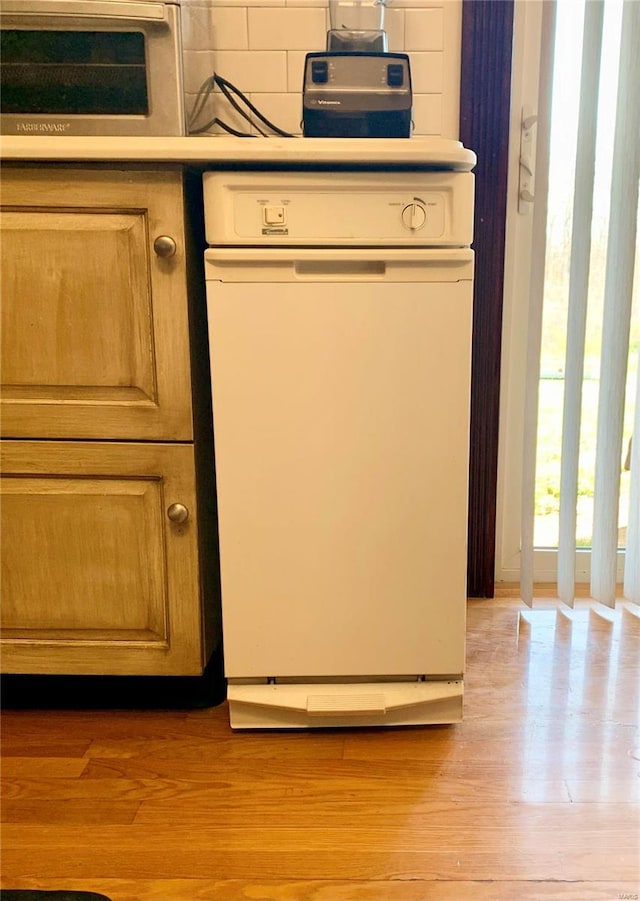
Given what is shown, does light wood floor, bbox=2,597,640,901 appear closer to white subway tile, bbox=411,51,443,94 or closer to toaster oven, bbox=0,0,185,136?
toaster oven, bbox=0,0,185,136

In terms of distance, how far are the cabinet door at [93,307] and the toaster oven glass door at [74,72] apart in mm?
193

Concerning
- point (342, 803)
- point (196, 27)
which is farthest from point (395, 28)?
point (342, 803)

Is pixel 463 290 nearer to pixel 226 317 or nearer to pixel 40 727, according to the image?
pixel 226 317

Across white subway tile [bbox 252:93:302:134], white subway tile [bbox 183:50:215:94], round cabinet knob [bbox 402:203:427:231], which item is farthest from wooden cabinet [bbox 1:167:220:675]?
white subway tile [bbox 252:93:302:134]

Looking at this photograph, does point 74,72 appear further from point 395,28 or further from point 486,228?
point 486,228

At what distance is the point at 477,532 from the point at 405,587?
540mm

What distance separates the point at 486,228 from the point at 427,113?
0.27 m

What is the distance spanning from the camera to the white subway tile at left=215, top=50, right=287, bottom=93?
4.92ft

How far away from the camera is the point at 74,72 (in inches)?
45.3

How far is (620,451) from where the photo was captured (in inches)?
59.6

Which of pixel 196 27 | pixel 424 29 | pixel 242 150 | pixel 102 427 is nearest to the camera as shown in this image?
pixel 242 150

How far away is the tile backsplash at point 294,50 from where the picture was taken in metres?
1.47

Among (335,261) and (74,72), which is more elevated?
(74,72)

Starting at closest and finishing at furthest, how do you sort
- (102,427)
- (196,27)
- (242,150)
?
(242,150), (102,427), (196,27)
